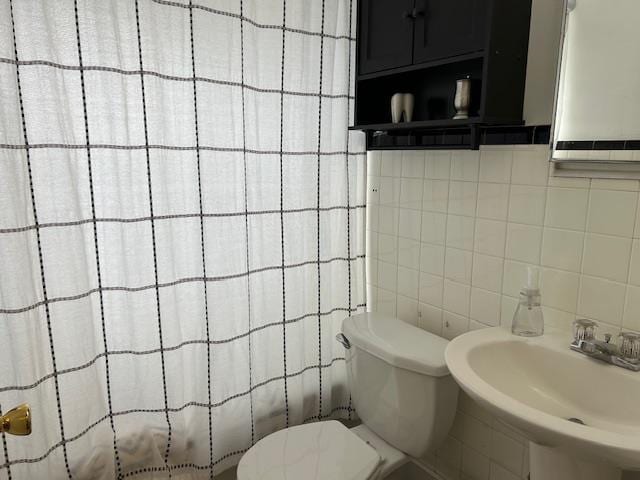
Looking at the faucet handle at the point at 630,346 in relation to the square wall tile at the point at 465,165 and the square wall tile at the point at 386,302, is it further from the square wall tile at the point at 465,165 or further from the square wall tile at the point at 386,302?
the square wall tile at the point at 386,302

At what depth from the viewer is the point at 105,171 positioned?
4.31 ft

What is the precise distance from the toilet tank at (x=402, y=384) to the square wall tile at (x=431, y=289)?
0.13m

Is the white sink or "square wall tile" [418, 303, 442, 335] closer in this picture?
the white sink

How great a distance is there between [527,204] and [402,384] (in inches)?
25.9

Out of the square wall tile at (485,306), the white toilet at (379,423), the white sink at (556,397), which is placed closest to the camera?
the white sink at (556,397)

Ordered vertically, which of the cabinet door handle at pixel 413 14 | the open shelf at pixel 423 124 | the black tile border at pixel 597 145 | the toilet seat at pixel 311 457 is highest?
the cabinet door handle at pixel 413 14

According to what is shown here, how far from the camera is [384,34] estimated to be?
1562 mm

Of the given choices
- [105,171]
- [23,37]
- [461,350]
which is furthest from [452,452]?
[23,37]

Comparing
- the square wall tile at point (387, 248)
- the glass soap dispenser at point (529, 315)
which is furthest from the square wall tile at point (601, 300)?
the square wall tile at point (387, 248)

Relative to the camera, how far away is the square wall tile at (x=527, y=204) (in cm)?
130

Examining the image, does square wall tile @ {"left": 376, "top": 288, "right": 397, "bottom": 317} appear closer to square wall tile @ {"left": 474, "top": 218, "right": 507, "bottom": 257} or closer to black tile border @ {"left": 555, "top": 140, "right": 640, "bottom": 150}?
square wall tile @ {"left": 474, "top": 218, "right": 507, "bottom": 257}

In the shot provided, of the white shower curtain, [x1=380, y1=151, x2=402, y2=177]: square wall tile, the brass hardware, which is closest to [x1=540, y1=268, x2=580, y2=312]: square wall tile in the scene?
[x1=380, y1=151, x2=402, y2=177]: square wall tile

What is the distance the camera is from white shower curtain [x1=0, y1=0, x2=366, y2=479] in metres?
A: 1.21

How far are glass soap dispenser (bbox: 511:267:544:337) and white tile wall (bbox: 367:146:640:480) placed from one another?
0.29 ft
